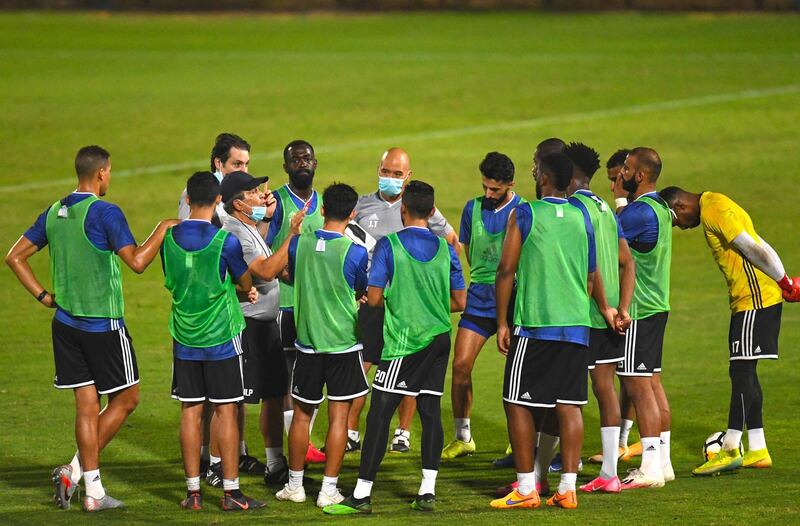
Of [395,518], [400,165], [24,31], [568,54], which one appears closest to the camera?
[395,518]

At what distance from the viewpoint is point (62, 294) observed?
9398 millimetres

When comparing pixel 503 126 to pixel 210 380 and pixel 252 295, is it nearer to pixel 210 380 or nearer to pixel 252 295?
pixel 252 295

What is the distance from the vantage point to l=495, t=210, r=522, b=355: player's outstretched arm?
9273mm

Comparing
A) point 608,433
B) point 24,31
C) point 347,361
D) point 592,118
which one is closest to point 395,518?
point 347,361

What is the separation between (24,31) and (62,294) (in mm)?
36576

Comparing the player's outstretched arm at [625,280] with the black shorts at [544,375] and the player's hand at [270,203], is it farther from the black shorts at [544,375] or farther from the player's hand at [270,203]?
the player's hand at [270,203]

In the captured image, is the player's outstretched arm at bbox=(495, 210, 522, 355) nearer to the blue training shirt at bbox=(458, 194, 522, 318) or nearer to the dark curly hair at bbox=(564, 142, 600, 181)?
the dark curly hair at bbox=(564, 142, 600, 181)

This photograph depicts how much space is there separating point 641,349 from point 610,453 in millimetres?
831

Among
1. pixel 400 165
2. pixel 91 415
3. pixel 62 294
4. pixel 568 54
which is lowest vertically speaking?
pixel 91 415

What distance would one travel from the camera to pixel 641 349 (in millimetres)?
10172

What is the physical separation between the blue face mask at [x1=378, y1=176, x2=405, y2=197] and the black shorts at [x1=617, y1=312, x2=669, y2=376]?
7.38ft

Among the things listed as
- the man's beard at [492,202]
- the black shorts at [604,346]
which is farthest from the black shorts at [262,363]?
the black shorts at [604,346]

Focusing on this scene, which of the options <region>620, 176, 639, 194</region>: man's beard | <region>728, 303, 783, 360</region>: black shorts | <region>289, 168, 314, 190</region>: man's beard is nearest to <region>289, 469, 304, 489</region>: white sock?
<region>289, 168, 314, 190</region>: man's beard

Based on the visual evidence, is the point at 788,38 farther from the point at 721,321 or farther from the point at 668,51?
the point at 721,321
